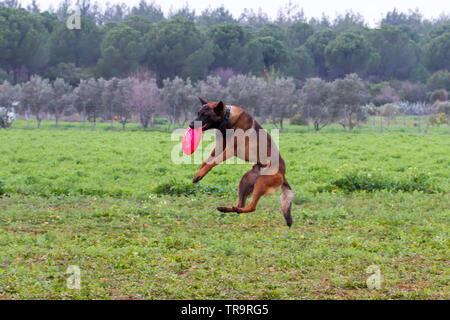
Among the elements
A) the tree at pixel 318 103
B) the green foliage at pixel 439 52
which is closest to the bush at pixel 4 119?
the tree at pixel 318 103

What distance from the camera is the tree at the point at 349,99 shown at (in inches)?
2140

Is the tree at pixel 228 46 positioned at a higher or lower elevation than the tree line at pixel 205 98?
higher

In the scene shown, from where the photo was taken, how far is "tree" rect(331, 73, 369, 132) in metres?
54.3

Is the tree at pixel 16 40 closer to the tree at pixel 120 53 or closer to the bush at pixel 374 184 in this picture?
the tree at pixel 120 53

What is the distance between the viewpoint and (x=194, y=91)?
187 feet

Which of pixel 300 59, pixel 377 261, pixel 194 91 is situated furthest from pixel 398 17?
pixel 377 261

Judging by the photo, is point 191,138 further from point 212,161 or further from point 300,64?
point 300,64

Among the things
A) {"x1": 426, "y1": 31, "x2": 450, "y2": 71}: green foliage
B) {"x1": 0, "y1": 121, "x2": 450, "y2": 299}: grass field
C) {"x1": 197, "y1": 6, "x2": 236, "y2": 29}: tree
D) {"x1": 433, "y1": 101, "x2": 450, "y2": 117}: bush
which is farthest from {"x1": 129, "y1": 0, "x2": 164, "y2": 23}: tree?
{"x1": 0, "y1": 121, "x2": 450, "y2": 299}: grass field

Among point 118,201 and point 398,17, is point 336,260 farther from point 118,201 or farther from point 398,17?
point 398,17

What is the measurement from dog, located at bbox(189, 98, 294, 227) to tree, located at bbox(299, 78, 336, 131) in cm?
4829

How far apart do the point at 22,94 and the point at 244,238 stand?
200 feet

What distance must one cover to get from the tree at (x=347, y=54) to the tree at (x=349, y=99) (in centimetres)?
5475

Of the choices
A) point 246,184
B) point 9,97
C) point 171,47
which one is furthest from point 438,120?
point 246,184

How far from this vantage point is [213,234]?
13227 millimetres
